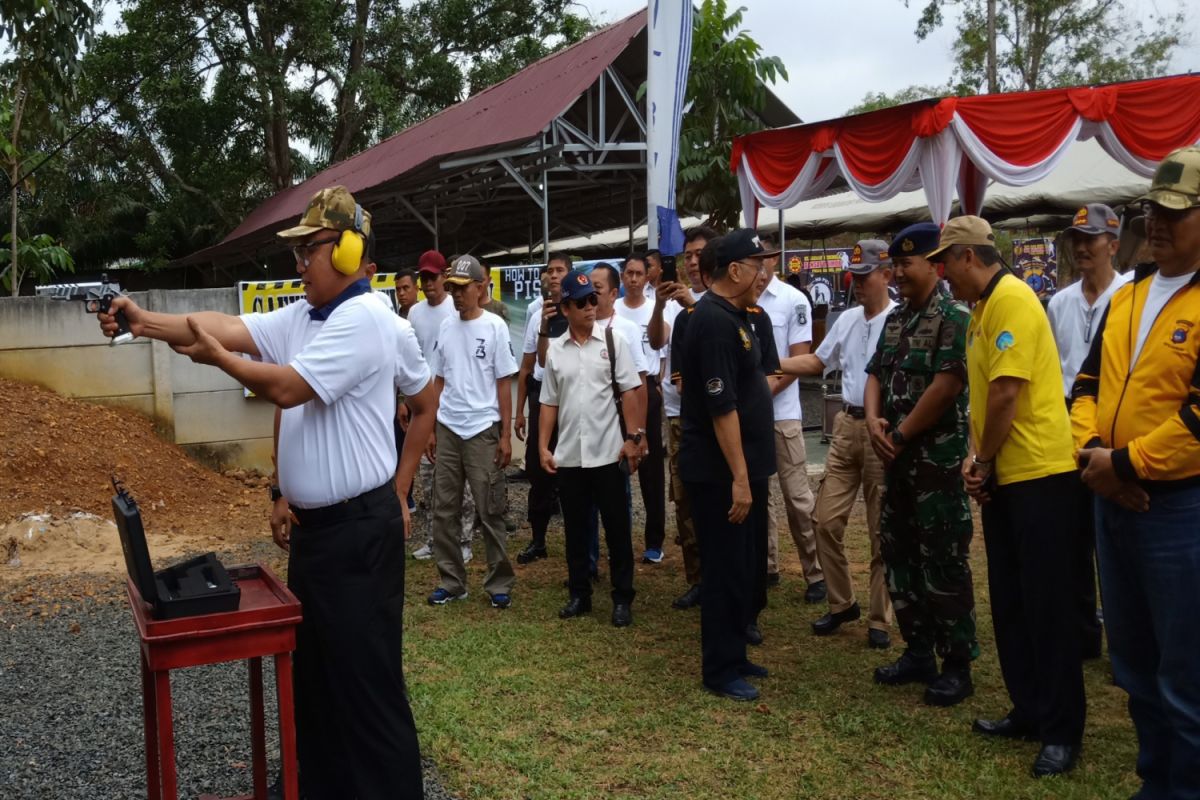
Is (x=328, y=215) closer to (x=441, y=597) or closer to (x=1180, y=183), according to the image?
(x=1180, y=183)

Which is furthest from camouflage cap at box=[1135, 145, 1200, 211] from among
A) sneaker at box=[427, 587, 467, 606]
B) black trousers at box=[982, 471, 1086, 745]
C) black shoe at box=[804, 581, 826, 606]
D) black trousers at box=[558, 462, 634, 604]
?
sneaker at box=[427, 587, 467, 606]

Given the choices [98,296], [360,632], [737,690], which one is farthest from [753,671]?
[98,296]


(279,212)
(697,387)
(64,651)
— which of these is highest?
(279,212)

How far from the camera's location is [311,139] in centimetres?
2605

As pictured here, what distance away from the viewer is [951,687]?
15.5ft

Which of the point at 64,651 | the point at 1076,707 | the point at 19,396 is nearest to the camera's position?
the point at 1076,707

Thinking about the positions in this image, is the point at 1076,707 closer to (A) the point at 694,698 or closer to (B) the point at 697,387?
(A) the point at 694,698

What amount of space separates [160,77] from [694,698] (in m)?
22.2

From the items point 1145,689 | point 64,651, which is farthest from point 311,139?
point 1145,689

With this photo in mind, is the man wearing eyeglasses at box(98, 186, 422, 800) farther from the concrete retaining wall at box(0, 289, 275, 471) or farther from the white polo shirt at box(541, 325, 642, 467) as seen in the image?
the concrete retaining wall at box(0, 289, 275, 471)

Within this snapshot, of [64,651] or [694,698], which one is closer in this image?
[694,698]

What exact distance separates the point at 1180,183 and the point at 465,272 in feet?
14.3

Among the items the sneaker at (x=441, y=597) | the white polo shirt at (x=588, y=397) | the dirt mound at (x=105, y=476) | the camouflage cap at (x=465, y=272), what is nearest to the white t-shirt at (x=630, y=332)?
the white polo shirt at (x=588, y=397)

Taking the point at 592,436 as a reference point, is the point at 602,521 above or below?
below
